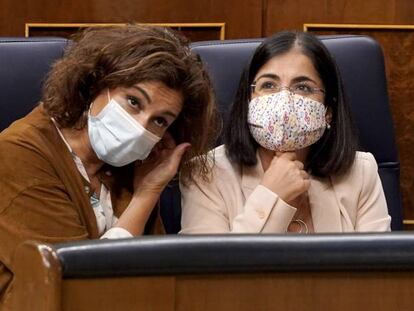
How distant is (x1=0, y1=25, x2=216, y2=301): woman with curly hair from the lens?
1474mm

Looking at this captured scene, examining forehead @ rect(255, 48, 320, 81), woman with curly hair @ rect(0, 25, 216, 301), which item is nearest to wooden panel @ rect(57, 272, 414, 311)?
woman with curly hair @ rect(0, 25, 216, 301)

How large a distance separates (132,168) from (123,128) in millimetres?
187

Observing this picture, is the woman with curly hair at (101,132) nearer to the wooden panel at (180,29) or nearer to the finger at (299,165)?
the finger at (299,165)

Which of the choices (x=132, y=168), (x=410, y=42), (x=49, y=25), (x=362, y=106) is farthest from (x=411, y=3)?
(x=132, y=168)

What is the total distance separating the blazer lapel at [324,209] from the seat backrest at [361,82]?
24 centimetres

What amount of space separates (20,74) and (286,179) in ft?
2.08

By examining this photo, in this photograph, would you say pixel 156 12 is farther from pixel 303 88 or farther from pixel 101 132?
pixel 101 132

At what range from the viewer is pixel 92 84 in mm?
1611

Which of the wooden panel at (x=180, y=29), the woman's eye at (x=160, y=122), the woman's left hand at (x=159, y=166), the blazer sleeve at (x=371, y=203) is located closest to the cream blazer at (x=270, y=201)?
the blazer sleeve at (x=371, y=203)

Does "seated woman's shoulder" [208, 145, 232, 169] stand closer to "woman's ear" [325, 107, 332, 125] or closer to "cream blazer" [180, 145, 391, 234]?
"cream blazer" [180, 145, 391, 234]

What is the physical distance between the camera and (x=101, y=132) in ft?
5.17

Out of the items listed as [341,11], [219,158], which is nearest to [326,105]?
[219,158]

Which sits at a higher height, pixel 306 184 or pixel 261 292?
pixel 261 292

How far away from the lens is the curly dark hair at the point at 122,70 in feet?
5.14
